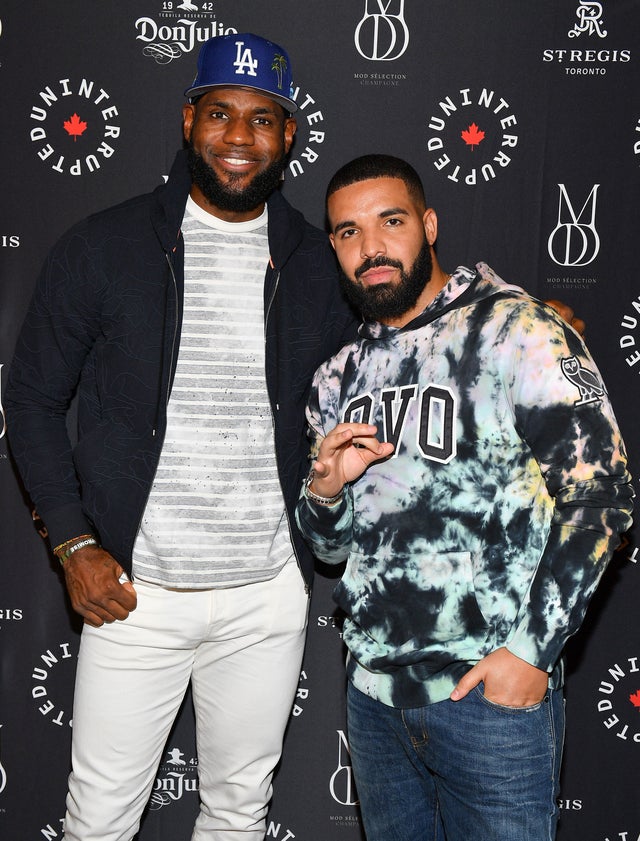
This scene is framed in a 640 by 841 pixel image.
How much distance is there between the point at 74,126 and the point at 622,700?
2.35 metres

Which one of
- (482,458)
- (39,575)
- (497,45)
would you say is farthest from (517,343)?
(39,575)

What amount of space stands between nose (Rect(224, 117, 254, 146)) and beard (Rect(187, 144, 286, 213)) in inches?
3.0

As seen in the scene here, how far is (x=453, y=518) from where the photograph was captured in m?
1.71

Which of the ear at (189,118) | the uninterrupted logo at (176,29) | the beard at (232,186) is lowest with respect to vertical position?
the beard at (232,186)

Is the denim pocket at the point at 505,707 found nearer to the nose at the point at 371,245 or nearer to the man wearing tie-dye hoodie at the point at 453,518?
the man wearing tie-dye hoodie at the point at 453,518

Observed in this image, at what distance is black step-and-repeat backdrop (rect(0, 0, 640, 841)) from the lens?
8.10 ft

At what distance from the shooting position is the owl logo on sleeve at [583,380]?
1589 millimetres

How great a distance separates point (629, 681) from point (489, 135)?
1.68 m

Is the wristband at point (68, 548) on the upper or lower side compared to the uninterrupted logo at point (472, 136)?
lower

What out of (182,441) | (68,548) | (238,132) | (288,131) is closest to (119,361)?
(182,441)

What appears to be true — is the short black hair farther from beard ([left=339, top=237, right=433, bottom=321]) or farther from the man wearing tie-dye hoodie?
beard ([left=339, top=237, right=433, bottom=321])

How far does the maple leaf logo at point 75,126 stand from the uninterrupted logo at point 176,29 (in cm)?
27

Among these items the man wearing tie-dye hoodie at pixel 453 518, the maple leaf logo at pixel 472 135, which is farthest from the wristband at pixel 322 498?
the maple leaf logo at pixel 472 135

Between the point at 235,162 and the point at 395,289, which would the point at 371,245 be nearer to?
the point at 395,289
